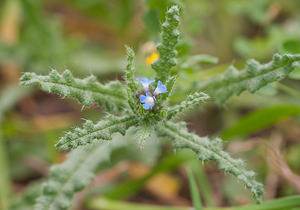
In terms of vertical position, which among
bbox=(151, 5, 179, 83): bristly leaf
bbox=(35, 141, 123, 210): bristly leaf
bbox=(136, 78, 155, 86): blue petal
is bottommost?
bbox=(35, 141, 123, 210): bristly leaf

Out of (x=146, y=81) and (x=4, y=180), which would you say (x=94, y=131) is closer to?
(x=146, y=81)

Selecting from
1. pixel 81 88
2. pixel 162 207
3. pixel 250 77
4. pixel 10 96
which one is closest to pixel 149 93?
pixel 81 88

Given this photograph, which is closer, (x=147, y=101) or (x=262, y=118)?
(x=147, y=101)

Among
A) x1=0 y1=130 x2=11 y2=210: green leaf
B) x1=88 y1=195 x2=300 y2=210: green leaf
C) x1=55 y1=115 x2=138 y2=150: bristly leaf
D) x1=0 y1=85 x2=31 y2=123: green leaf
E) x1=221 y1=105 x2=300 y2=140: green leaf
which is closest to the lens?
x1=55 y1=115 x2=138 y2=150: bristly leaf

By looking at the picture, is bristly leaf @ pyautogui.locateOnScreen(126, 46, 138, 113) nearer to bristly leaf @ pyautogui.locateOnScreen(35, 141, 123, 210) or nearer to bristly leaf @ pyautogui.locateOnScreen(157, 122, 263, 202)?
bristly leaf @ pyautogui.locateOnScreen(157, 122, 263, 202)

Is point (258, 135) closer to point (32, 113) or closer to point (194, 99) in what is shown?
point (194, 99)

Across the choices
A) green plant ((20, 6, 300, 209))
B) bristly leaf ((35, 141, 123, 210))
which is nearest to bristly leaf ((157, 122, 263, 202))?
green plant ((20, 6, 300, 209))

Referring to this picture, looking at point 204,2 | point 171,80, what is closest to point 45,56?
point 204,2
